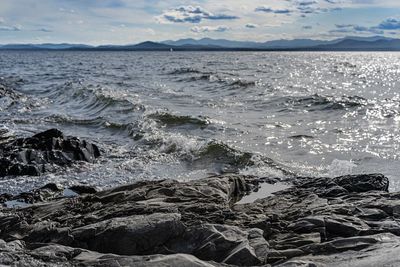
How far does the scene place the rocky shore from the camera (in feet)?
19.2

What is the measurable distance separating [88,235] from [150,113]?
17344mm

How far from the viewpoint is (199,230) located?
6484mm

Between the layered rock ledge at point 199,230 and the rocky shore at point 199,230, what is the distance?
0.04 feet

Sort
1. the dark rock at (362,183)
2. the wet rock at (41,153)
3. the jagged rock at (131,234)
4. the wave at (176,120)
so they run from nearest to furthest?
the jagged rock at (131,234), the dark rock at (362,183), the wet rock at (41,153), the wave at (176,120)

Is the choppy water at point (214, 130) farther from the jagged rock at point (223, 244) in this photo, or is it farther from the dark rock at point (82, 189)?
the jagged rock at point (223, 244)

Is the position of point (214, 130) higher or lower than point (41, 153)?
lower

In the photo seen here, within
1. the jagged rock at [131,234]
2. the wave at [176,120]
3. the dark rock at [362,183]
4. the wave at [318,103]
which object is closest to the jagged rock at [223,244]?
the jagged rock at [131,234]

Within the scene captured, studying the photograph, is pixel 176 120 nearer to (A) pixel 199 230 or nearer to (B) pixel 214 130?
(B) pixel 214 130

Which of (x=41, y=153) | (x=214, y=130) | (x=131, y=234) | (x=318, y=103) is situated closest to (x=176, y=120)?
(x=214, y=130)

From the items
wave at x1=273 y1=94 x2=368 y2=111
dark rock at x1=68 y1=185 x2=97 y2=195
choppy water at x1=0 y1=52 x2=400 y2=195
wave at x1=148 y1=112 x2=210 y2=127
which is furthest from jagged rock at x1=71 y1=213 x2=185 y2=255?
wave at x1=273 y1=94 x2=368 y2=111

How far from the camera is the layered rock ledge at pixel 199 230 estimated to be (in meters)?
5.86

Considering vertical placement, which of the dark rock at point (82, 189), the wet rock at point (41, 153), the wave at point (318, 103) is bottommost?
the dark rock at point (82, 189)

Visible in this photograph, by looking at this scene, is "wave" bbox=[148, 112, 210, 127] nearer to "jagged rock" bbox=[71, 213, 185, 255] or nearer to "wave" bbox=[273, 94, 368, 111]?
Answer: "wave" bbox=[273, 94, 368, 111]

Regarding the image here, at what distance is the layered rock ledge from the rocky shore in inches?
0.5
